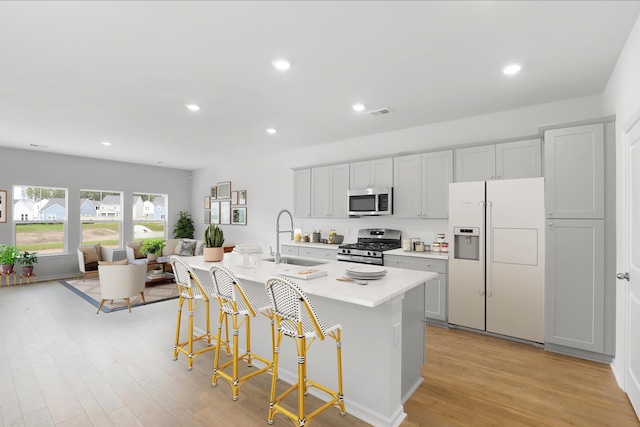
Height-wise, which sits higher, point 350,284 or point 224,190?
point 224,190

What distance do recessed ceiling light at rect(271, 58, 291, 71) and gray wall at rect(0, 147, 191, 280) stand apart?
6.64 m

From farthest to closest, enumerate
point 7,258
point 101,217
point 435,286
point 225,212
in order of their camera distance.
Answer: point 225,212 < point 101,217 < point 7,258 < point 435,286

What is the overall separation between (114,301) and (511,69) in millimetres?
6217

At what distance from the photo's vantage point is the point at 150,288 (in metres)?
5.97

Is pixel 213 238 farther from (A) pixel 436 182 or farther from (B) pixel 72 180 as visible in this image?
(B) pixel 72 180

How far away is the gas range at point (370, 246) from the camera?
4.50 m

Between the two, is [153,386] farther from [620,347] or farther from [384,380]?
[620,347]

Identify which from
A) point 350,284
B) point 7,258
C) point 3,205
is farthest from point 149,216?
point 350,284

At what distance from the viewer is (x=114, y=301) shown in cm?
513

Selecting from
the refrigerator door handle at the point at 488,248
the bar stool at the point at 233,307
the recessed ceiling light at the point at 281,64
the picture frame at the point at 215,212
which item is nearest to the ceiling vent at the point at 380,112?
the recessed ceiling light at the point at 281,64

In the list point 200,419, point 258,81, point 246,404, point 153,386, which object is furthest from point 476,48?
point 153,386

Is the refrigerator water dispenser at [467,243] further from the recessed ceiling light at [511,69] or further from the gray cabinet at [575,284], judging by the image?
the recessed ceiling light at [511,69]

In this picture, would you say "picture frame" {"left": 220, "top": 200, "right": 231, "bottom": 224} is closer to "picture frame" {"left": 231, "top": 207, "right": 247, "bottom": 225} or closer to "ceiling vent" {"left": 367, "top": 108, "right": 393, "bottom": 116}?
"picture frame" {"left": 231, "top": 207, "right": 247, "bottom": 225}

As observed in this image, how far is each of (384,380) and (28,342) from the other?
155 inches
